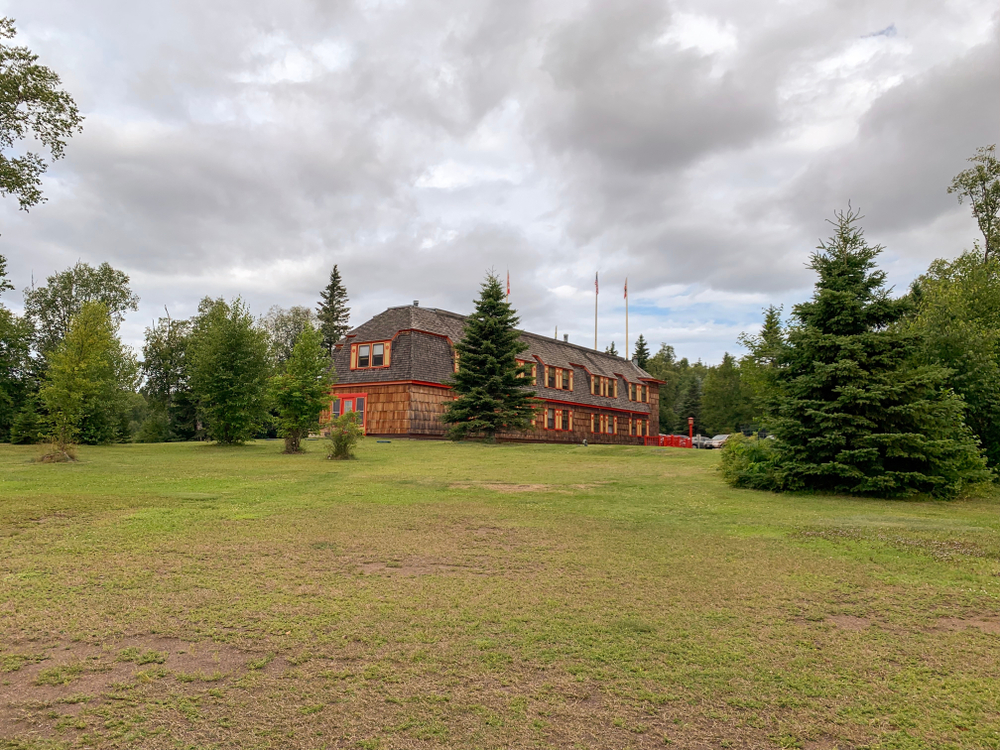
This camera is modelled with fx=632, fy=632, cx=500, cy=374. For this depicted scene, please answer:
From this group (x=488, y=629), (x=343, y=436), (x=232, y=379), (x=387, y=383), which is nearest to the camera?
(x=488, y=629)

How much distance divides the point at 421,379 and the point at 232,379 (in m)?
10.2

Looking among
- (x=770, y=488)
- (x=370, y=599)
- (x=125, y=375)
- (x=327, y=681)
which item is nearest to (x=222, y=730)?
(x=327, y=681)

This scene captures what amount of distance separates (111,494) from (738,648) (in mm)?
11157

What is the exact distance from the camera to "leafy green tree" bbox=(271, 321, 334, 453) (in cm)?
2438

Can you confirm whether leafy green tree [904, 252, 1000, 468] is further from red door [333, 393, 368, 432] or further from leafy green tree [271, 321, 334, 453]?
red door [333, 393, 368, 432]

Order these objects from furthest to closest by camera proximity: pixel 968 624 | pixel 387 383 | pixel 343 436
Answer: pixel 387 383, pixel 343 436, pixel 968 624

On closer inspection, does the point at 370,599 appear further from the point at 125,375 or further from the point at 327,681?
the point at 125,375

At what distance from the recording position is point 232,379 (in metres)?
29.3

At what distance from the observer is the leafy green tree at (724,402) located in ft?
242

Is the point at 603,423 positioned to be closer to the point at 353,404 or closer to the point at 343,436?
the point at 353,404

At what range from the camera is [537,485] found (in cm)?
1461

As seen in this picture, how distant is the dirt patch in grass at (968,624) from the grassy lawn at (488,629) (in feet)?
0.09

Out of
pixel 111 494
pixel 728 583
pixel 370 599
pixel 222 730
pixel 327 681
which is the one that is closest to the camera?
pixel 222 730

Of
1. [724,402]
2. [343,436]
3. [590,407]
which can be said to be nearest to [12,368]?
[343,436]
